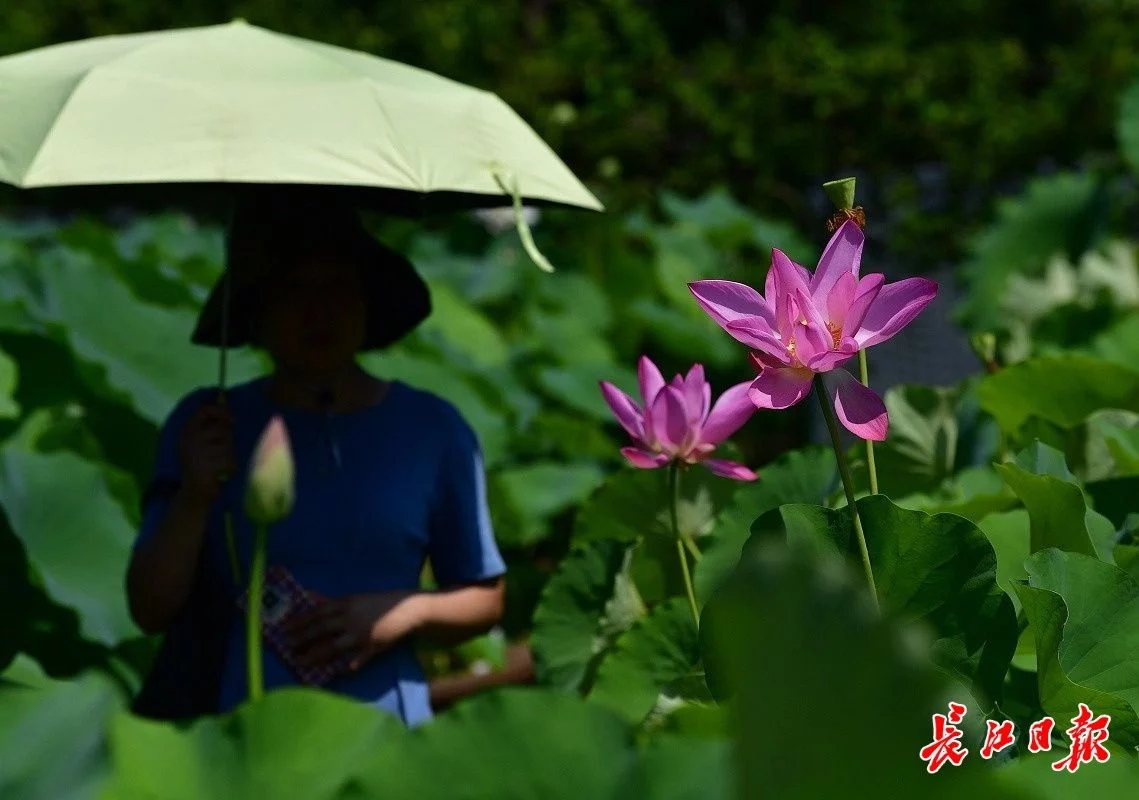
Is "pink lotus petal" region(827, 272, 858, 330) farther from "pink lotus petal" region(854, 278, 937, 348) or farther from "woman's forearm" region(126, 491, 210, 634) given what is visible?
"woman's forearm" region(126, 491, 210, 634)

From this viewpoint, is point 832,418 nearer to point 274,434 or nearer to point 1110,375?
point 274,434

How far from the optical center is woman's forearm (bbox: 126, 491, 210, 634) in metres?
1.70

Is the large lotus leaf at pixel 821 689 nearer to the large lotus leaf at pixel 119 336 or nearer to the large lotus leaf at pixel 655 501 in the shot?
the large lotus leaf at pixel 655 501

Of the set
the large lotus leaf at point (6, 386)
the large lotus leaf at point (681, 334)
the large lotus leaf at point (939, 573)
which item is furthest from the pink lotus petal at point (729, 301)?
the large lotus leaf at point (681, 334)

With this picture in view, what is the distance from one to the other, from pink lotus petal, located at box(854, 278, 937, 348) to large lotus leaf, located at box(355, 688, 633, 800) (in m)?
0.38

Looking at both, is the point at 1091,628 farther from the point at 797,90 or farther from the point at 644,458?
the point at 797,90

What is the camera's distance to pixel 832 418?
3.38 feet

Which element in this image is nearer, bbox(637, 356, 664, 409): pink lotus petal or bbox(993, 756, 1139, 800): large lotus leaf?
bbox(993, 756, 1139, 800): large lotus leaf

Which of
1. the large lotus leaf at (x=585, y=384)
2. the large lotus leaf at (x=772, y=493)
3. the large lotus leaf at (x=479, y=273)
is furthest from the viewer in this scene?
the large lotus leaf at (x=479, y=273)

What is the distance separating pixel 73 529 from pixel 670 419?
131 cm

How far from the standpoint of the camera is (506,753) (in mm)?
763

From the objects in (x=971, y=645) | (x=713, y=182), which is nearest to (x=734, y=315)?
(x=971, y=645)

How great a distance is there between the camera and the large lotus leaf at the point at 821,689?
54cm

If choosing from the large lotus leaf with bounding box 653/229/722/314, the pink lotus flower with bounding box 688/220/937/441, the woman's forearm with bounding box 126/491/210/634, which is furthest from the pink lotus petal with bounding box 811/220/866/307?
the large lotus leaf with bounding box 653/229/722/314
